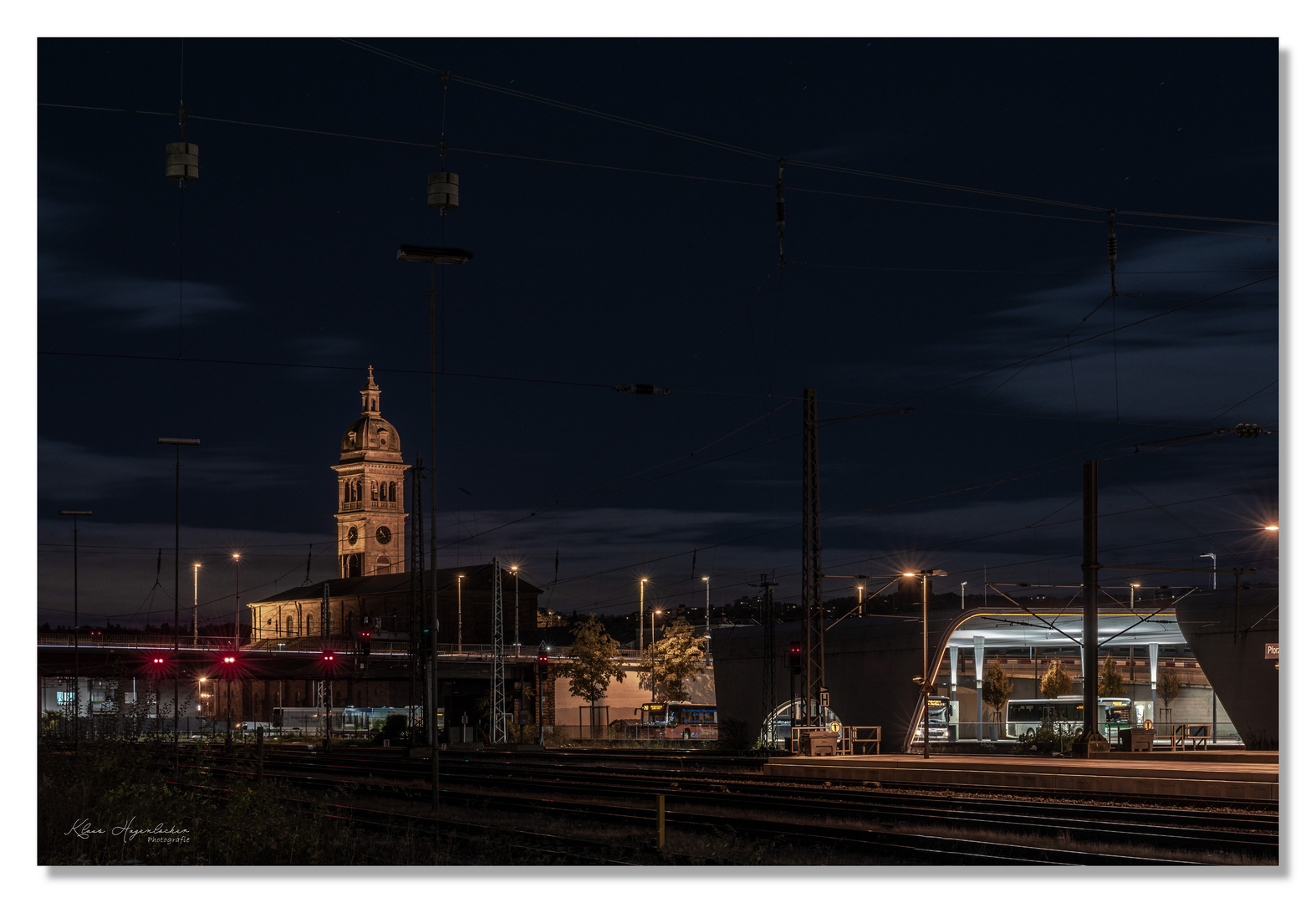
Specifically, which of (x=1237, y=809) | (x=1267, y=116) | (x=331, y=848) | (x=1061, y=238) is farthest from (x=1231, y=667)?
(x=331, y=848)

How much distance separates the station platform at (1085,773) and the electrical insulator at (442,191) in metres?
18.7

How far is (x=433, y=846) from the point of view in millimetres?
21516

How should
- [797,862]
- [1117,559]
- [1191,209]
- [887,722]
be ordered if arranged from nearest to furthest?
[797,862]
[1191,209]
[887,722]
[1117,559]

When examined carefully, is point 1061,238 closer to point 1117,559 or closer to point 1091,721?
point 1091,721

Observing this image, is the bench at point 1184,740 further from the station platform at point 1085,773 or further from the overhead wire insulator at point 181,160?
the overhead wire insulator at point 181,160

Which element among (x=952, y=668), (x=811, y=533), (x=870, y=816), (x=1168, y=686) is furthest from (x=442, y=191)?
(x=1168, y=686)

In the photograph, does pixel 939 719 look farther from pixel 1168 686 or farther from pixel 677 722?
pixel 677 722

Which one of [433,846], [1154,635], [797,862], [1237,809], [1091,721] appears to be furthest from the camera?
[1154,635]

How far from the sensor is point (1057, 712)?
69.9m

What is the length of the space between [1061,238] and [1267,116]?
20.6 ft

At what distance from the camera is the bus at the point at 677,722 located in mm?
85188

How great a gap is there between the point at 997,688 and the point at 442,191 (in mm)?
75005

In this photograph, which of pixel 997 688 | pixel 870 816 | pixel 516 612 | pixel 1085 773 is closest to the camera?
pixel 870 816

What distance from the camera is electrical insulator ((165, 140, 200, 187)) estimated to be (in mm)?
20312
